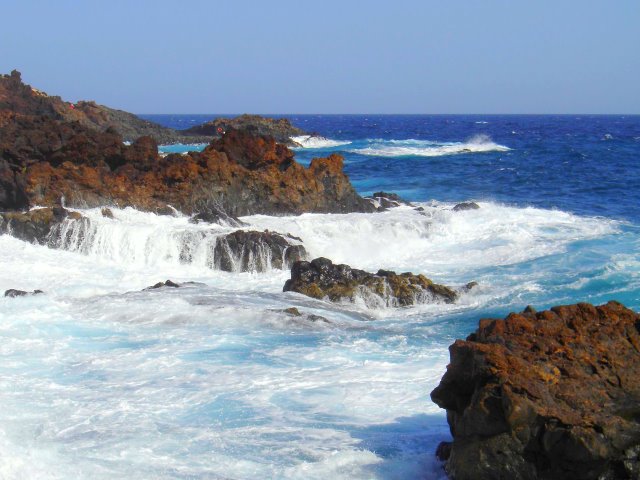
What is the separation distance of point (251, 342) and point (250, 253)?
223 inches

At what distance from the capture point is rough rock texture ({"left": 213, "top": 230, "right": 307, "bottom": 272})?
52.1 ft

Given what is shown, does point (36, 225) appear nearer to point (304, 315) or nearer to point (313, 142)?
point (304, 315)

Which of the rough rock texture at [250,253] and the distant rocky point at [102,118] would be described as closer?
the rough rock texture at [250,253]

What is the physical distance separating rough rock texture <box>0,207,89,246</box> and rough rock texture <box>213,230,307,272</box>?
3.19 meters

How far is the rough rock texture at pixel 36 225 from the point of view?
54.6 ft

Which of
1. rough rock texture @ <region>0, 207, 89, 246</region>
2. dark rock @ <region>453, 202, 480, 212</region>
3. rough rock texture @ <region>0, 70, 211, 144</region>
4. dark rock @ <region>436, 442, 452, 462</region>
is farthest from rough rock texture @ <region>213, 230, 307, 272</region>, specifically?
rough rock texture @ <region>0, 70, 211, 144</region>

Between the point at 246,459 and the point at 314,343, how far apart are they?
12.4ft

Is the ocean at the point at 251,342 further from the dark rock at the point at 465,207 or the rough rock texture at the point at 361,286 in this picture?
the dark rock at the point at 465,207

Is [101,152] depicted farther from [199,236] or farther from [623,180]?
[623,180]

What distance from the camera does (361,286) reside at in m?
13.2

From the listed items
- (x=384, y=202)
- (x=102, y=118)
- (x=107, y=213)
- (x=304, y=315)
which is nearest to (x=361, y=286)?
(x=304, y=315)

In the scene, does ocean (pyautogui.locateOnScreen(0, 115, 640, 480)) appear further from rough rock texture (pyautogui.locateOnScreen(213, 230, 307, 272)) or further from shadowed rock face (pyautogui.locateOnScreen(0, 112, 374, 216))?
shadowed rock face (pyautogui.locateOnScreen(0, 112, 374, 216))

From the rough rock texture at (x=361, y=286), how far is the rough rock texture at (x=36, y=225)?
589cm

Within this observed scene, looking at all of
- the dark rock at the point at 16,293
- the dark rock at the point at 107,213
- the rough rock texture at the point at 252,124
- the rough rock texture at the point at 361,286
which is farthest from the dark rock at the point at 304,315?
the rough rock texture at the point at 252,124
